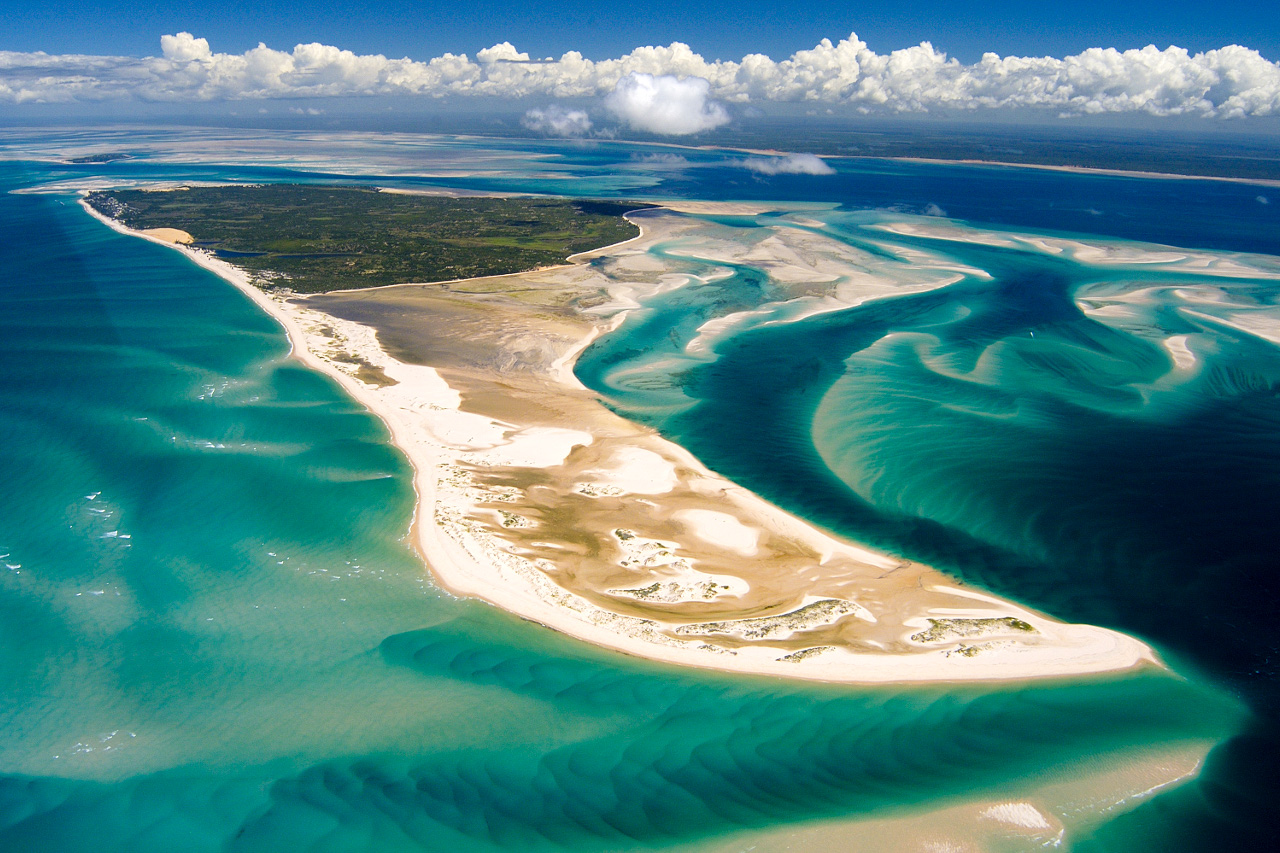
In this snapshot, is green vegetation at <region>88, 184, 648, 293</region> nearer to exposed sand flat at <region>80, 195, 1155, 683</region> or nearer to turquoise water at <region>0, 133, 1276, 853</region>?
turquoise water at <region>0, 133, 1276, 853</region>

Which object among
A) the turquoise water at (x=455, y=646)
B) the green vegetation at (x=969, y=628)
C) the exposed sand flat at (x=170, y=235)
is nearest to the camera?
the turquoise water at (x=455, y=646)

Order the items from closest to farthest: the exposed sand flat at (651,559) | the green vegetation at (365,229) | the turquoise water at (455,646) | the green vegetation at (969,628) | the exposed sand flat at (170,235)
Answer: the turquoise water at (455,646), the exposed sand flat at (651,559), the green vegetation at (969,628), the green vegetation at (365,229), the exposed sand flat at (170,235)

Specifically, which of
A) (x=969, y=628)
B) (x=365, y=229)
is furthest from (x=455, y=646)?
(x=365, y=229)

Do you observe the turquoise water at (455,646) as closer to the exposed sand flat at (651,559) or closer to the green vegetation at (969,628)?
the exposed sand flat at (651,559)

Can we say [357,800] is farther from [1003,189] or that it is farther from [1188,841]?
[1003,189]

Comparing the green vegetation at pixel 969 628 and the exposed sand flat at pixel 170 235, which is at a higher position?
the exposed sand flat at pixel 170 235

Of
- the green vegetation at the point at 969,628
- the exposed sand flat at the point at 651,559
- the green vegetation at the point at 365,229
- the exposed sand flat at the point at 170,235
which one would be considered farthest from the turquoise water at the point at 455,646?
the exposed sand flat at the point at 170,235

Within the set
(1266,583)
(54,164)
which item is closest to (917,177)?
(1266,583)
